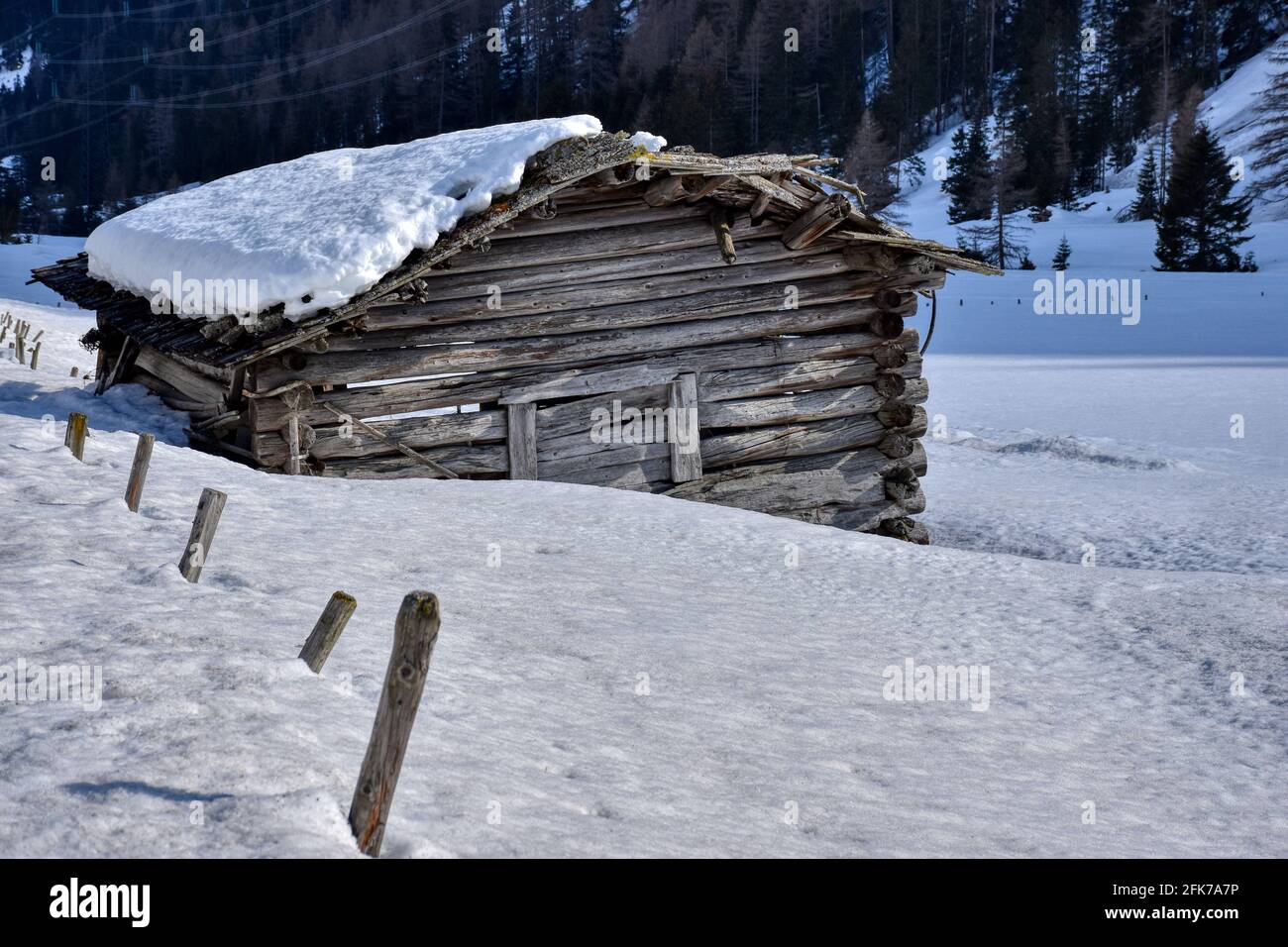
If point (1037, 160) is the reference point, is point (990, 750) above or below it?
below

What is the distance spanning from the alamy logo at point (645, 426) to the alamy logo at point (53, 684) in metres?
7.03

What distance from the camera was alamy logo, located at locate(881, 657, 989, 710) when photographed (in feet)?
19.7

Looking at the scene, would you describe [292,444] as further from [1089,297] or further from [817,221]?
[1089,297]

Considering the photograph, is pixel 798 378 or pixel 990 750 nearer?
pixel 990 750

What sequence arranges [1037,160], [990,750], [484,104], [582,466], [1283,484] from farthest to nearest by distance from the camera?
[484,104] → [1037,160] → [1283,484] → [582,466] → [990,750]

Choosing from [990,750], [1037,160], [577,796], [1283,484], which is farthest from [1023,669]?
[1037,160]

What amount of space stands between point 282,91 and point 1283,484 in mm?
79285

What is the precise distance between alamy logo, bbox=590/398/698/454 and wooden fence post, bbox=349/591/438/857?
781cm

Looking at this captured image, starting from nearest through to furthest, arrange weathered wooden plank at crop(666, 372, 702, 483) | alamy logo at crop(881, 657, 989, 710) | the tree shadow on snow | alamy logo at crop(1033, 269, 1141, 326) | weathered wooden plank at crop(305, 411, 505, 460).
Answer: the tree shadow on snow < alamy logo at crop(881, 657, 989, 710) < weathered wooden plank at crop(305, 411, 505, 460) < weathered wooden plank at crop(666, 372, 702, 483) < alamy logo at crop(1033, 269, 1141, 326)

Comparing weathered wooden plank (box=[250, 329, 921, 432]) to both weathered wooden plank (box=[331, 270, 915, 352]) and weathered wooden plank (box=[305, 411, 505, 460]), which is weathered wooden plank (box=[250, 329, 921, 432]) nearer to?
weathered wooden plank (box=[305, 411, 505, 460])

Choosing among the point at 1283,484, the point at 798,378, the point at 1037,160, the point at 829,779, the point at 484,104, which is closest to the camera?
the point at 829,779

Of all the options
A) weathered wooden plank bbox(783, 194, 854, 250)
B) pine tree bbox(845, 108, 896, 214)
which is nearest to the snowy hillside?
pine tree bbox(845, 108, 896, 214)

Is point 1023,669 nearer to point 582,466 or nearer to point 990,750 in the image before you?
point 990,750
